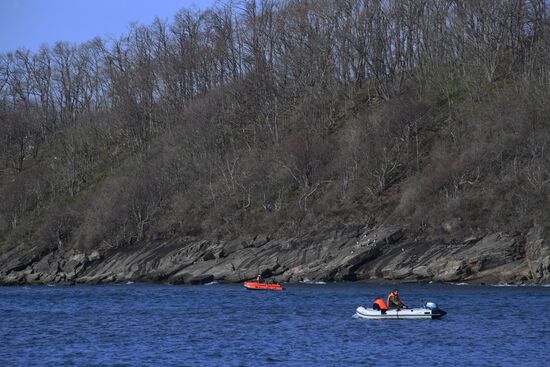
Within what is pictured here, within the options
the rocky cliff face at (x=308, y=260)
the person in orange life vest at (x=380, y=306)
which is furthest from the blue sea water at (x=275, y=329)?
the rocky cliff face at (x=308, y=260)

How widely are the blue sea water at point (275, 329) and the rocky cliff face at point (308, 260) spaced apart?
2631 millimetres

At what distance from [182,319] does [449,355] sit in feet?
66.8

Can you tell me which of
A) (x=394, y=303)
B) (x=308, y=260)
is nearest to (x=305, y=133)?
(x=308, y=260)

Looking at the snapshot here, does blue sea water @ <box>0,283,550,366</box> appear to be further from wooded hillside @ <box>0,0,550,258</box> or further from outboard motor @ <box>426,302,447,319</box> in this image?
wooded hillside @ <box>0,0,550,258</box>

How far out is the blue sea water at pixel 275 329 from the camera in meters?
43.1

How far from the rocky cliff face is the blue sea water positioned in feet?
8.63

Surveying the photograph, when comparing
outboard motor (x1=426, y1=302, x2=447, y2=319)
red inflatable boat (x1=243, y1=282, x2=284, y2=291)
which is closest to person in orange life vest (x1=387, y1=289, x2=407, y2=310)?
outboard motor (x1=426, y1=302, x2=447, y2=319)

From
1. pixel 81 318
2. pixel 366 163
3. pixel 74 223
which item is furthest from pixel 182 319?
pixel 74 223

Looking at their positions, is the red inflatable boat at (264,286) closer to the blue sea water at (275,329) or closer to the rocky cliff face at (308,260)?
the blue sea water at (275,329)

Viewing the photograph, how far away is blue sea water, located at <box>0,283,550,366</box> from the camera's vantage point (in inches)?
1698

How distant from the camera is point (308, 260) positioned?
8112 centimetres

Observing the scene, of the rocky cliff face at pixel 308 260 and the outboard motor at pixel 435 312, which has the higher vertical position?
the rocky cliff face at pixel 308 260

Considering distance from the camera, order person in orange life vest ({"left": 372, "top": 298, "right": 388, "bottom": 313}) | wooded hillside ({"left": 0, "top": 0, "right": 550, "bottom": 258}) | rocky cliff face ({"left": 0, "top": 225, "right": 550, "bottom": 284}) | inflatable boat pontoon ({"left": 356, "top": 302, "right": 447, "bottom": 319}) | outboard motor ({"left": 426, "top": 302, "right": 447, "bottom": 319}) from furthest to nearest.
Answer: wooded hillside ({"left": 0, "top": 0, "right": 550, "bottom": 258}) → rocky cliff face ({"left": 0, "top": 225, "right": 550, "bottom": 284}) → person in orange life vest ({"left": 372, "top": 298, "right": 388, "bottom": 313}) → inflatable boat pontoon ({"left": 356, "top": 302, "right": 447, "bottom": 319}) → outboard motor ({"left": 426, "top": 302, "right": 447, "bottom": 319})

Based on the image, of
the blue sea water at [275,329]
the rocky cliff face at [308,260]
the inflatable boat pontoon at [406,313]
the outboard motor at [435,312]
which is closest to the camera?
the blue sea water at [275,329]
